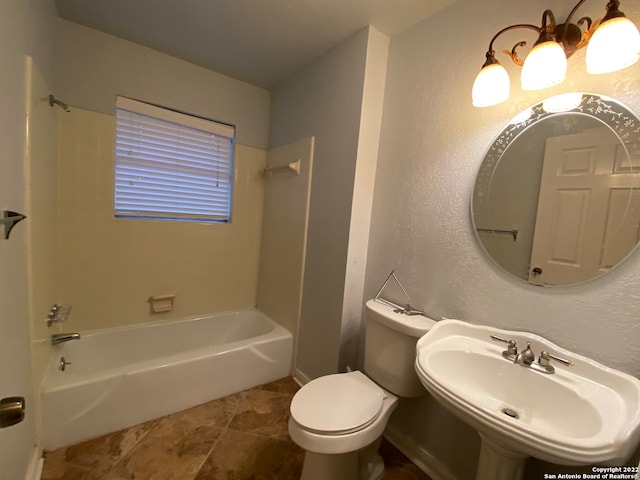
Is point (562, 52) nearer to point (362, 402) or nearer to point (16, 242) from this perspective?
point (362, 402)

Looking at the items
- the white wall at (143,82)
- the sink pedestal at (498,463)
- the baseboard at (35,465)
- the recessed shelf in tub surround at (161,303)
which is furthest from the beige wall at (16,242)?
the sink pedestal at (498,463)

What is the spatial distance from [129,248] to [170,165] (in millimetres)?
695

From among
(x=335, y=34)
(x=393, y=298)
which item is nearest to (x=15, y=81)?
(x=335, y=34)

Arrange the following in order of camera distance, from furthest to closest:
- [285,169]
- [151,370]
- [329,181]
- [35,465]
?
[285,169] < [329,181] < [151,370] < [35,465]

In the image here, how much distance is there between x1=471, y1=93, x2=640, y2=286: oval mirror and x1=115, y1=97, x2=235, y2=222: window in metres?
1.97

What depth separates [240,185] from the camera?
7.86 feet

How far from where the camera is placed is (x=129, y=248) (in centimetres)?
198

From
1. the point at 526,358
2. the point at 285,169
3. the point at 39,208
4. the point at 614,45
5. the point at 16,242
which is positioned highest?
the point at 614,45

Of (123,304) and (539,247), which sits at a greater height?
(539,247)

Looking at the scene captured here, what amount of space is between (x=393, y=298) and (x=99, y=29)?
8.19 feet

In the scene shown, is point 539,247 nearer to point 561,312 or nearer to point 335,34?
point 561,312

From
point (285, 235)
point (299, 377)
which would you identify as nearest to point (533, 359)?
point (299, 377)

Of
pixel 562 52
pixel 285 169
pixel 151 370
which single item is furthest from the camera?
pixel 285 169

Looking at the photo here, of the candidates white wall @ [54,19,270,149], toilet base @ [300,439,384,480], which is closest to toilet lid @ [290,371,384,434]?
toilet base @ [300,439,384,480]
